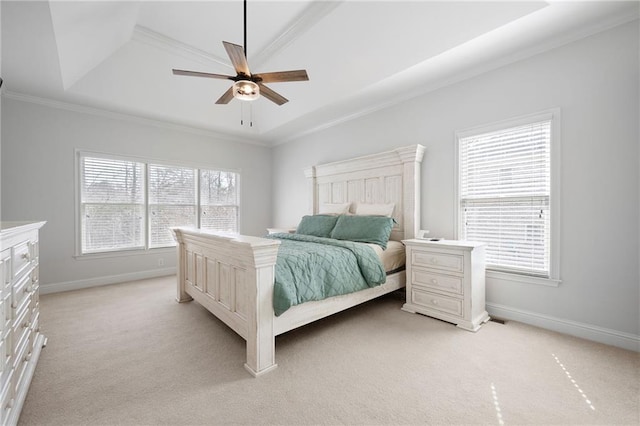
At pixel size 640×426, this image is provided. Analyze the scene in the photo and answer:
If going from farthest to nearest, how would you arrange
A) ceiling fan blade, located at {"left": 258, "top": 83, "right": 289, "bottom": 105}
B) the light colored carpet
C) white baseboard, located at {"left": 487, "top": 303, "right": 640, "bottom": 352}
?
ceiling fan blade, located at {"left": 258, "top": 83, "right": 289, "bottom": 105}
white baseboard, located at {"left": 487, "top": 303, "right": 640, "bottom": 352}
the light colored carpet

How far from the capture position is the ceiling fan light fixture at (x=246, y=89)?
227 centimetres

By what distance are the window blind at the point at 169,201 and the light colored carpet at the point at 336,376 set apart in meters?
2.10

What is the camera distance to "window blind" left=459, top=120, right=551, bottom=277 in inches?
104

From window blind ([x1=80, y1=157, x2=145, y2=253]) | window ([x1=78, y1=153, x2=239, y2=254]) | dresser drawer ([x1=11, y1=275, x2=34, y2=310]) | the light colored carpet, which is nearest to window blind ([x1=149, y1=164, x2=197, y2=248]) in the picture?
window ([x1=78, y1=153, x2=239, y2=254])

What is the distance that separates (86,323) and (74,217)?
6.53 ft

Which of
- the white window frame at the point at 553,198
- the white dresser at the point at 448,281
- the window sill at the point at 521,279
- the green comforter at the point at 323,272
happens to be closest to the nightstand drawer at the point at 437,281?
the white dresser at the point at 448,281

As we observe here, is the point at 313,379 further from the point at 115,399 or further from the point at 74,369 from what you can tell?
the point at 74,369

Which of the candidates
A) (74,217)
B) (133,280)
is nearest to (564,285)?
(133,280)

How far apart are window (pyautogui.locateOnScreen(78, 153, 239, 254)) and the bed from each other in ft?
5.63

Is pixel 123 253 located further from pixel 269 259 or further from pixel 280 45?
pixel 280 45

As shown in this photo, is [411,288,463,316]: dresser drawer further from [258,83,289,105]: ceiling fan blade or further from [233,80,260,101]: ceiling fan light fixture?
[233,80,260,101]: ceiling fan light fixture

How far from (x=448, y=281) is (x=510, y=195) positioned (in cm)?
109

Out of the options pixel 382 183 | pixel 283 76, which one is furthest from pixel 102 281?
pixel 382 183

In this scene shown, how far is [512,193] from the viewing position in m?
2.82
